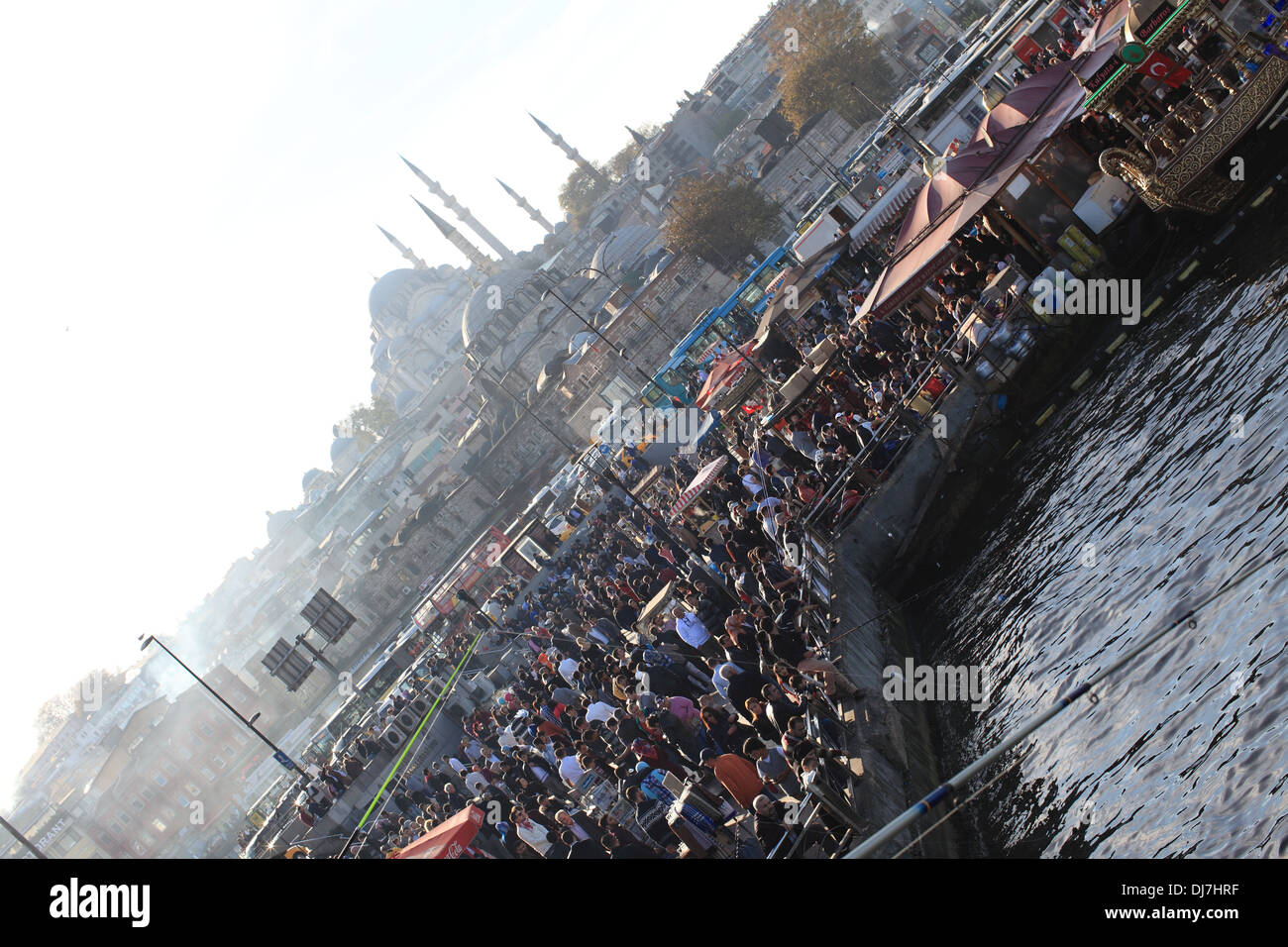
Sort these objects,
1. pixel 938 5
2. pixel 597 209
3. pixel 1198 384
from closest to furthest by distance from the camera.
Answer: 1. pixel 1198 384
2. pixel 938 5
3. pixel 597 209

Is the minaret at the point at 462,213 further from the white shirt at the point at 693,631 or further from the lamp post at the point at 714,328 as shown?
the white shirt at the point at 693,631

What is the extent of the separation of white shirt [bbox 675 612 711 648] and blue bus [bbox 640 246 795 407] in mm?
20838

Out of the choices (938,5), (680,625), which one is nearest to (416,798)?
(680,625)

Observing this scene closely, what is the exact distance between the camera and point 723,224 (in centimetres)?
6266

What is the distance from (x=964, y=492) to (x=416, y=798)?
17679mm

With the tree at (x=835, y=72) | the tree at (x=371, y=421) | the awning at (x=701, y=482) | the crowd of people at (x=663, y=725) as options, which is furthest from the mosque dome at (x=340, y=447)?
the awning at (x=701, y=482)

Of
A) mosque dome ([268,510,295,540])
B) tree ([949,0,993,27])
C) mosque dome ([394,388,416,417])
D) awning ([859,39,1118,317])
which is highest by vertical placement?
mosque dome ([268,510,295,540])

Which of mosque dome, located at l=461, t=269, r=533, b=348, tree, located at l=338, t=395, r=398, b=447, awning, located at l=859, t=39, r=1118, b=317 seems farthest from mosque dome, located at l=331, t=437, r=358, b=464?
awning, located at l=859, t=39, r=1118, b=317

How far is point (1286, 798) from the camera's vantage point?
26.5ft

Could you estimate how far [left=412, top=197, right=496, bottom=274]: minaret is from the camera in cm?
11681

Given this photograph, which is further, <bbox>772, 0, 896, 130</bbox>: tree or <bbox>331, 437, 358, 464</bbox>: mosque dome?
→ <bbox>331, 437, 358, 464</bbox>: mosque dome

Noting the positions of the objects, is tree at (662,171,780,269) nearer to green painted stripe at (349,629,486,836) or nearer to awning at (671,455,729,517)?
green painted stripe at (349,629,486,836)
